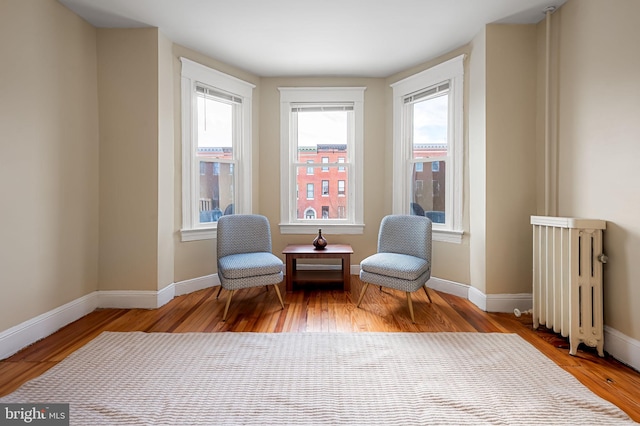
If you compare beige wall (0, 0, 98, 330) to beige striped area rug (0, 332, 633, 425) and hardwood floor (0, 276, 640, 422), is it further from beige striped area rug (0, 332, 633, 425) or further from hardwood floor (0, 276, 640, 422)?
beige striped area rug (0, 332, 633, 425)

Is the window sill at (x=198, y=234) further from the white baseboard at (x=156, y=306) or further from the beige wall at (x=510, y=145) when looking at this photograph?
the beige wall at (x=510, y=145)

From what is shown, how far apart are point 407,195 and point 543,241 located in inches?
68.6

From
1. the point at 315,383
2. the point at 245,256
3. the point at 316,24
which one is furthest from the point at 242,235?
the point at 316,24

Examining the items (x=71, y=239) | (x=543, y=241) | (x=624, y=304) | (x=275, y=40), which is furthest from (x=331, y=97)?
(x=624, y=304)

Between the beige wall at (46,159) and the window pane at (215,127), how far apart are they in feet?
3.37

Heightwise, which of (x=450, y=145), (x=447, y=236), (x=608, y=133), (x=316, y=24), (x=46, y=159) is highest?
(x=316, y=24)

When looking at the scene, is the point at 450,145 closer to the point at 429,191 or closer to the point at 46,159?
the point at 429,191

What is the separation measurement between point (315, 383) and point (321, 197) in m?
2.80

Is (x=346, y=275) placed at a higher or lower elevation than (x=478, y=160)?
lower

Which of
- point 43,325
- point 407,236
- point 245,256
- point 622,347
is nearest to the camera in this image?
point 622,347

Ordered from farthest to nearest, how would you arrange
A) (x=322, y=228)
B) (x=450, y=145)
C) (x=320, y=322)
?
(x=322, y=228), (x=450, y=145), (x=320, y=322)

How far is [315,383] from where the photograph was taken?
1.80 meters

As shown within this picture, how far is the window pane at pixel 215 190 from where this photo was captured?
3701 mm

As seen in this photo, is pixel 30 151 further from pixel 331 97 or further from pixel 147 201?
pixel 331 97
